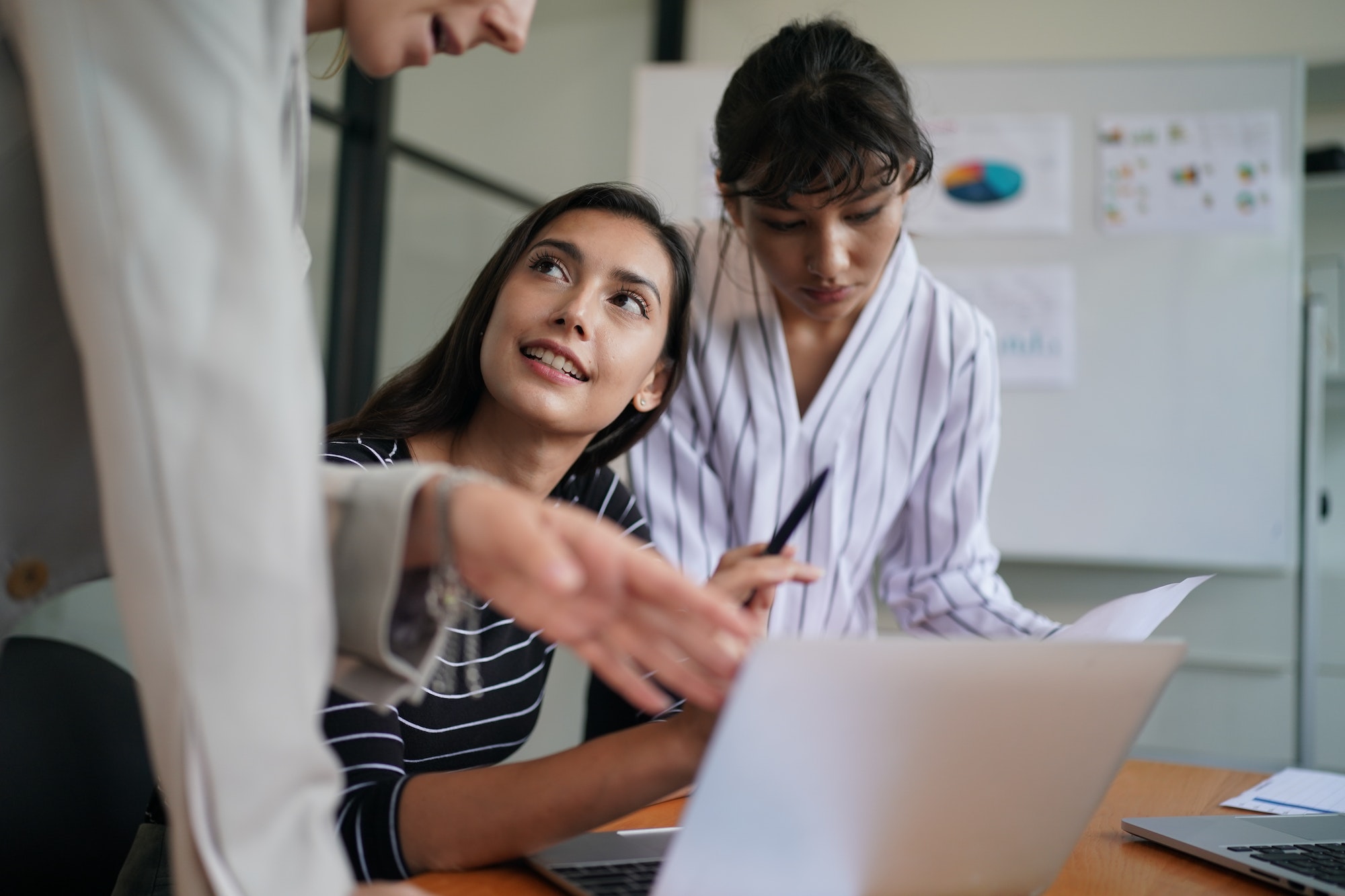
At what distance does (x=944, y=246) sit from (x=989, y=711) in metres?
2.24

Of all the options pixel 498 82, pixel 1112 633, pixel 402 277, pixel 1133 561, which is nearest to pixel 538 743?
pixel 402 277

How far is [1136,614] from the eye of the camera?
75cm

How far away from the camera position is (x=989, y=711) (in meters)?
0.58

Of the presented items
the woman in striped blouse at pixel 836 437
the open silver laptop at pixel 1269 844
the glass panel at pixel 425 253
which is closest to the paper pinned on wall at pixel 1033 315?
the woman in striped blouse at pixel 836 437

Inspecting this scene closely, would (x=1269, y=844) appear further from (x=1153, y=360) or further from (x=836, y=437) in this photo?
(x=1153, y=360)

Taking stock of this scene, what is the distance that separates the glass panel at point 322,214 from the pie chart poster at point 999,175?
1408 millimetres

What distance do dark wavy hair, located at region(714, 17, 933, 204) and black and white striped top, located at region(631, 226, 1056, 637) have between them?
261mm

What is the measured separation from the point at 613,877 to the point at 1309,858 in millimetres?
509

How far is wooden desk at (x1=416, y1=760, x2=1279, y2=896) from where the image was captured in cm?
72

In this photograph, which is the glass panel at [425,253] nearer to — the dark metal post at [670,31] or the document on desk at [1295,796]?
the dark metal post at [670,31]

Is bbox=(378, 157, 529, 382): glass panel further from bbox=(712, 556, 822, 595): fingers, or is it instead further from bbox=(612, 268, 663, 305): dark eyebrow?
bbox=(712, 556, 822, 595): fingers

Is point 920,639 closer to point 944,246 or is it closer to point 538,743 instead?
point 944,246

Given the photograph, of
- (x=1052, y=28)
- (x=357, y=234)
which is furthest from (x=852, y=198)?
(x=1052, y=28)

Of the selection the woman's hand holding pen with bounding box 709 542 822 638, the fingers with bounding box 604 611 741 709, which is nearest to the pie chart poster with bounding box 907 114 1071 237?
the woman's hand holding pen with bounding box 709 542 822 638
